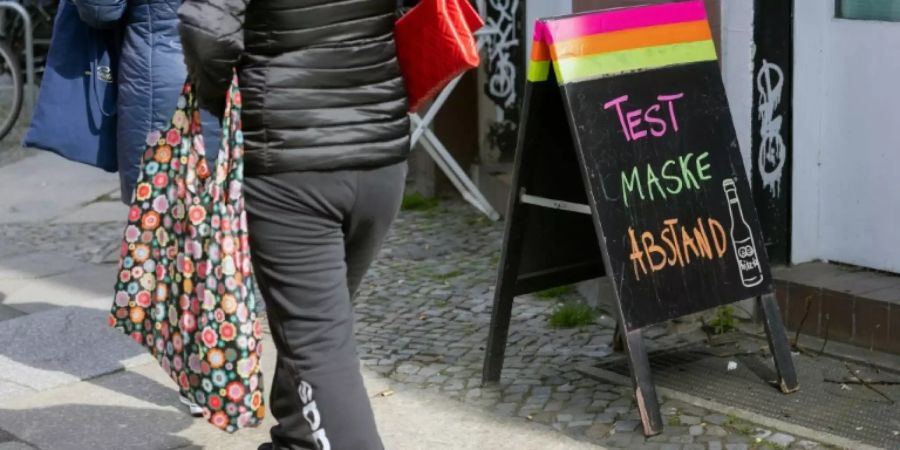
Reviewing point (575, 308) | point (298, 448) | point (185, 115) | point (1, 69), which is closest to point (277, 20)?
point (185, 115)

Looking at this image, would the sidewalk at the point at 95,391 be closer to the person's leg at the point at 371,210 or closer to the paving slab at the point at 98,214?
the paving slab at the point at 98,214

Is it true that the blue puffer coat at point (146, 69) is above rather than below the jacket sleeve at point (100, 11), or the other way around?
below

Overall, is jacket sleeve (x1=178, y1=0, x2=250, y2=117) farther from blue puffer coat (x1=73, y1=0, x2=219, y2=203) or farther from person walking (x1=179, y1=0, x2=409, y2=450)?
blue puffer coat (x1=73, y1=0, x2=219, y2=203)

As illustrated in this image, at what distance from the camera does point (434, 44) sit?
360cm

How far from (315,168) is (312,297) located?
298 millimetres

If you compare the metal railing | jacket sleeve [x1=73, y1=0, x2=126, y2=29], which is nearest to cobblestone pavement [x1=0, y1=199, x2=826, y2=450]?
jacket sleeve [x1=73, y1=0, x2=126, y2=29]

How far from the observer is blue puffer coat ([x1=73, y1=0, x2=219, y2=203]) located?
488 centimetres

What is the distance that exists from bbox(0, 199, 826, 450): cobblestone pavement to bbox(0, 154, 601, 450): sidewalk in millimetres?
91

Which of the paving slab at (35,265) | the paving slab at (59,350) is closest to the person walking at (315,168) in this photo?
the paving slab at (59,350)

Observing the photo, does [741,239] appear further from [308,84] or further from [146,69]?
[146,69]

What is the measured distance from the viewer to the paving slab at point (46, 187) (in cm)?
799

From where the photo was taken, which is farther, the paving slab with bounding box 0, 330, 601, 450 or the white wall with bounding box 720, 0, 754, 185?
the white wall with bounding box 720, 0, 754, 185

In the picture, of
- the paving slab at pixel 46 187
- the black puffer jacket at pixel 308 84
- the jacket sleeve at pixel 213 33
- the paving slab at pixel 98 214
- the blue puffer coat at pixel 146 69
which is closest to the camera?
the jacket sleeve at pixel 213 33

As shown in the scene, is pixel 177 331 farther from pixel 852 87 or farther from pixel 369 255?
pixel 852 87
